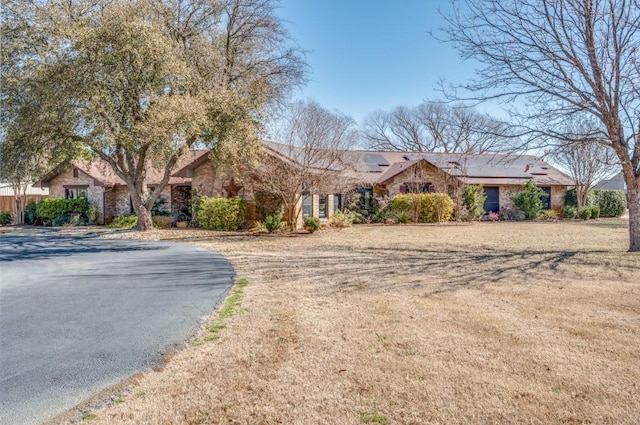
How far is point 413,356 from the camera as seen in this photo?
3.92 m

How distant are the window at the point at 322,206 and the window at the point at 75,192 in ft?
47.3

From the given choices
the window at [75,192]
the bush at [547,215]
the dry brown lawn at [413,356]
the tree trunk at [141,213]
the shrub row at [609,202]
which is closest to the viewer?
the dry brown lawn at [413,356]

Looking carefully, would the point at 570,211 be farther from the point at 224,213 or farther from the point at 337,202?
the point at 224,213

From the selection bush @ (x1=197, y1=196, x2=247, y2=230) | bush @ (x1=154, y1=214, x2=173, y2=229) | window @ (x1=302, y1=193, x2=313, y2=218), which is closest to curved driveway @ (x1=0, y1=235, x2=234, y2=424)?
bush @ (x1=197, y1=196, x2=247, y2=230)

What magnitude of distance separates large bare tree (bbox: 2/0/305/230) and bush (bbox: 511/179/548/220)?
59.2 ft

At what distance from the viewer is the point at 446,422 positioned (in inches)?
111

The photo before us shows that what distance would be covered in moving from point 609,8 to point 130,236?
17319 mm

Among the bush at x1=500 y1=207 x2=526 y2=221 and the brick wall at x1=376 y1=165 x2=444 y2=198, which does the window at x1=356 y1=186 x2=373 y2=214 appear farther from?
the bush at x1=500 y1=207 x2=526 y2=221

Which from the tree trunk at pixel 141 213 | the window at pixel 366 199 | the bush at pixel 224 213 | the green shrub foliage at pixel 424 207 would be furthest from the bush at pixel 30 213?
the green shrub foliage at pixel 424 207

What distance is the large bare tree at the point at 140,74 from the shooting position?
13234mm

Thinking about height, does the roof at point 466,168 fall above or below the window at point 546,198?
above

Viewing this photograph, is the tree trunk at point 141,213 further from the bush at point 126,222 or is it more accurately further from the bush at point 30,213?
the bush at point 30,213

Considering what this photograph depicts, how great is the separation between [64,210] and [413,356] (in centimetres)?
2473

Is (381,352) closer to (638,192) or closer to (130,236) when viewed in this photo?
(638,192)
